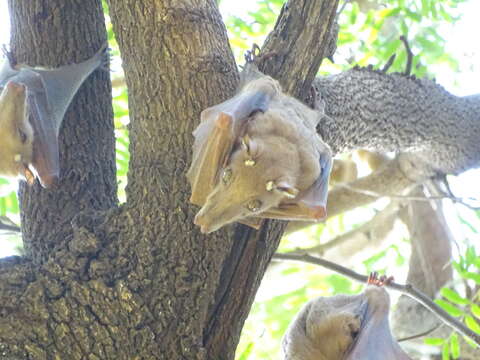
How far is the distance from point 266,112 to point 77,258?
1.09 m

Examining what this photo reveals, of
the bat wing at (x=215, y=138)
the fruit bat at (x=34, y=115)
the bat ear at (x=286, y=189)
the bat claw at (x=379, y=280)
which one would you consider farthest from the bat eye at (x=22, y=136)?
the bat claw at (x=379, y=280)

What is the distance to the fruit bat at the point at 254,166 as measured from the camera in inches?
109

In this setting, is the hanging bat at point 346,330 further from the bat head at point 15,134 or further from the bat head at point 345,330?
the bat head at point 15,134

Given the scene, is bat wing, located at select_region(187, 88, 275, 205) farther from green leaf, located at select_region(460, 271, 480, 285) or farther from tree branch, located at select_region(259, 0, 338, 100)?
green leaf, located at select_region(460, 271, 480, 285)

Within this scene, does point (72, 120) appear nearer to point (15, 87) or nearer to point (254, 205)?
point (15, 87)

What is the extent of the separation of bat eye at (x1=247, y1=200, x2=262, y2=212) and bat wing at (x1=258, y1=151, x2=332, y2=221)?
69 mm

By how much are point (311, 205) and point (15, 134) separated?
6.19 feet

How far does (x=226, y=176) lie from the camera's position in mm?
2791

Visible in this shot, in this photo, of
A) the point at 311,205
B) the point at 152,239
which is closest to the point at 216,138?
the point at 311,205

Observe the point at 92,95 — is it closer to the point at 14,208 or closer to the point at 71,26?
the point at 71,26

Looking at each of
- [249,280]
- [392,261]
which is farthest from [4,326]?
[392,261]

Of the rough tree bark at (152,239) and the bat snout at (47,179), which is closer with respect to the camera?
the rough tree bark at (152,239)

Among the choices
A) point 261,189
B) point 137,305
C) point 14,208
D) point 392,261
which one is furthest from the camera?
point 392,261

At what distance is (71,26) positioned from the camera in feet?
13.3
